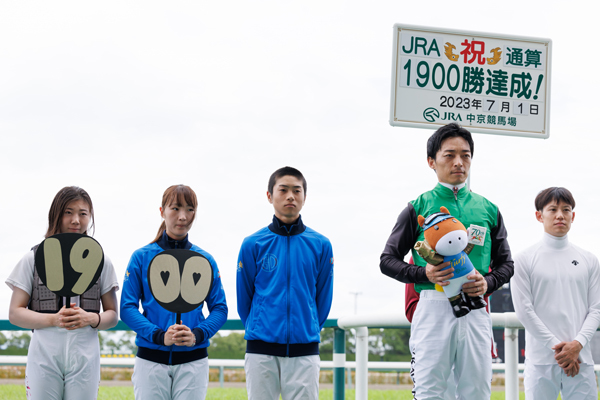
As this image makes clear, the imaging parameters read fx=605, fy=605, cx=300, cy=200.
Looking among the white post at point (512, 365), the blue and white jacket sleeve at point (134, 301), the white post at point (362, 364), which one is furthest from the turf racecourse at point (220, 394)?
the blue and white jacket sleeve at point (134, 301)

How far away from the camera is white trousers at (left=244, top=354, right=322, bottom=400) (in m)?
3.04

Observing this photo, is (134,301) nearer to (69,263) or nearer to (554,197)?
(69,263)

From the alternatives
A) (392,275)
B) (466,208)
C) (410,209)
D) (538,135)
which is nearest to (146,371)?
(392,275)

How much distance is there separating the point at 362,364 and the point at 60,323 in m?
1.89

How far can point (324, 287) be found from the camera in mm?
3264

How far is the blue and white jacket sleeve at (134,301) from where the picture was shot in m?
2.99

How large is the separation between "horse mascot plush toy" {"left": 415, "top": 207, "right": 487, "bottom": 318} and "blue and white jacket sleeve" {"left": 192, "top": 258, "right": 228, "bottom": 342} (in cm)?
114

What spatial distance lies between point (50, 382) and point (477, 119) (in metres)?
3.06

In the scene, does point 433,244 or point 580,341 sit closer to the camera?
point 433,244

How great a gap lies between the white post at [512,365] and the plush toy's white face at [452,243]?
134 centimetres

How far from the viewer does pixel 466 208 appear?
2.94 m

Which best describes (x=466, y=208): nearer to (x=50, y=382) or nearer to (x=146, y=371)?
(x=146, y=371)

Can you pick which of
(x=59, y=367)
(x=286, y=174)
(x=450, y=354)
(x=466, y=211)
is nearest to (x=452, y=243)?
(x=466, y=211)

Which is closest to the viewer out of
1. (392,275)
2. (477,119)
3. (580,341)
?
(392,275)
